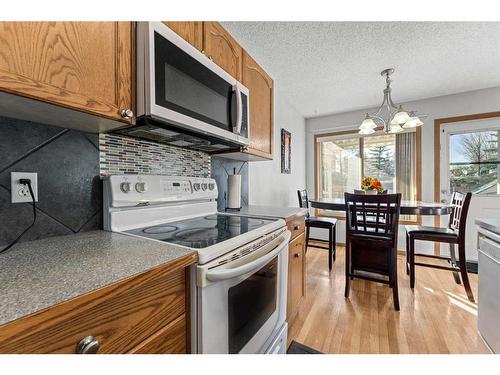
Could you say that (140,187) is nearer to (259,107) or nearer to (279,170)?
(259,107)

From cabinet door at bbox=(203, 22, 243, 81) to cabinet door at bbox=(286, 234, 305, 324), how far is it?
4.18 ft

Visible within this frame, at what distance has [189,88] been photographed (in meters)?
1.08

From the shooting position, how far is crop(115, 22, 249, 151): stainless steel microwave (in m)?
0.89

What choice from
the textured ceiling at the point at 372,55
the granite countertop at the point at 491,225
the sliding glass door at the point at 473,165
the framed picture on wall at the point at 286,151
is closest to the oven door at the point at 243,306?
the granite countertop at the point at 491,225

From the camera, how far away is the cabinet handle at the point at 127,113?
2.82 feet

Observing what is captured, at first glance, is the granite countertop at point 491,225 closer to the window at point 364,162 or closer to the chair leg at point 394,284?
the chair leg at point 394,284

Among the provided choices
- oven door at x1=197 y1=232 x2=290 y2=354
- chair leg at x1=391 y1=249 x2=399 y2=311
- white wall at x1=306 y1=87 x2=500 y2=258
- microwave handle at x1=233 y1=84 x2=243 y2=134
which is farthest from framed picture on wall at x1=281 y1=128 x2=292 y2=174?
oven door at x1=197 y1=232 x2=290 y2=354

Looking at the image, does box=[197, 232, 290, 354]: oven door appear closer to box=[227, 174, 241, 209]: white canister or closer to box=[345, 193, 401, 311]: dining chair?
box=[227, 174, 241, 209]: white canister

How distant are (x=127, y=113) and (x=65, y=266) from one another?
0.58 m

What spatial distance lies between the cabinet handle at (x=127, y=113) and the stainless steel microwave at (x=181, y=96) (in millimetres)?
33

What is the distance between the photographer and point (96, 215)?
1.06 m

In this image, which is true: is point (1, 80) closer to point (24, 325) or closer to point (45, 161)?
point (45, 161)
